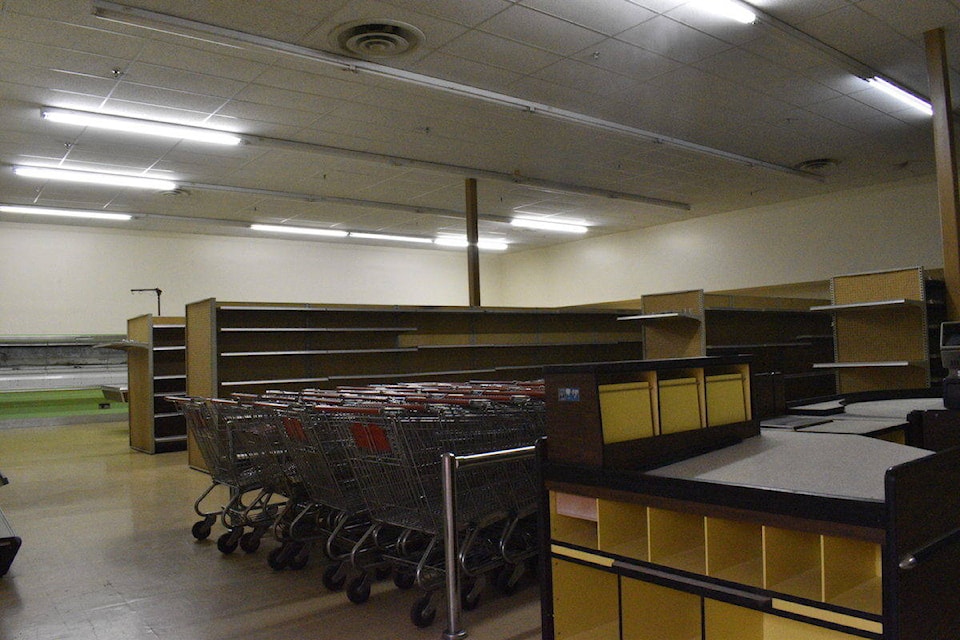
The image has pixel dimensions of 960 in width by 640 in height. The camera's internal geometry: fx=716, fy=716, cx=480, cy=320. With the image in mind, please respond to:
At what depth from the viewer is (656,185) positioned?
11.7 metres

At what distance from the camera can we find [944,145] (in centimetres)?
638

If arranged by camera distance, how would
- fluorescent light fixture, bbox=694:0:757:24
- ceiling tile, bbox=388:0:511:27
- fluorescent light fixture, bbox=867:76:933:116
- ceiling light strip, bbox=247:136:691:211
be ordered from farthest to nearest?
1. ceiling light strip, bbox=247:136:691:211
2. fluorescent light fixture, bbox=867:76:933:116
3. fluorescent light fixture, bbox=694:0:757:24
4. ceiling tile, bbox=388:0:511:27

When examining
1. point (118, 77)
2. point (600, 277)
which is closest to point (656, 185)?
point (600, 277)

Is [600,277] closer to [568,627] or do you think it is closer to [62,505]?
[62,505]

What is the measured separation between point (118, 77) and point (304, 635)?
5687mm

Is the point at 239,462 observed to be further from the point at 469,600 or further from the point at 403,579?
the point at 469,600

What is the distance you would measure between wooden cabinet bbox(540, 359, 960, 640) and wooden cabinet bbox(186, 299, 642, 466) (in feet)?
19.6

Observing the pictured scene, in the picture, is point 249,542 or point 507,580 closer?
point 507,580

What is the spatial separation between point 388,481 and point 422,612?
2.13 ft

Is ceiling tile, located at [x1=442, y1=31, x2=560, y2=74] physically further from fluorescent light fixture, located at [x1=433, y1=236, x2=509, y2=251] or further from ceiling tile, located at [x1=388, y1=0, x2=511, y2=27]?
fluorescent light fixture, located at [x1=433, y1=236, x2=509, y2=251]

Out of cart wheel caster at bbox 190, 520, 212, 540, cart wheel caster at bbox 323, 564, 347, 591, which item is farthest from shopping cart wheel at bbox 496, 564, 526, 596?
cart wheel caster at bbox 190, 520, 212, 540

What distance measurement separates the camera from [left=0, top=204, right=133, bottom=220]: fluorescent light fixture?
1167 cm

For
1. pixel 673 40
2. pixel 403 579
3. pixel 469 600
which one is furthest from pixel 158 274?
pixel 469 600

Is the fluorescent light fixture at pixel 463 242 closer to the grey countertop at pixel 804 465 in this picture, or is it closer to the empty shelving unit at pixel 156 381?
the empty shelving unit at pixel 156 381
